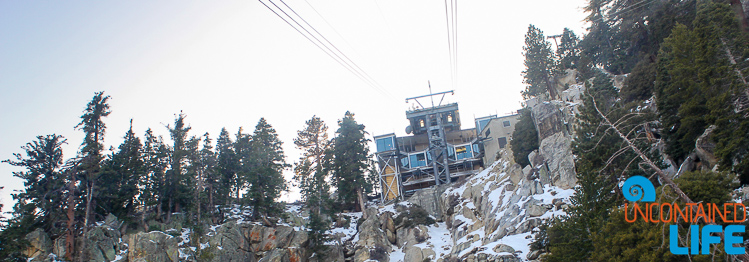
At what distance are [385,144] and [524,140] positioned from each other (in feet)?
83.9

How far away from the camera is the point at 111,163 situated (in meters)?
41.4

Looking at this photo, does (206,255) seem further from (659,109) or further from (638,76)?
(638,76)

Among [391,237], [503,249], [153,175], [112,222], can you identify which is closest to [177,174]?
[153,175]

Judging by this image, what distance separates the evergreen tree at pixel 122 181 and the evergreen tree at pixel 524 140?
129ft

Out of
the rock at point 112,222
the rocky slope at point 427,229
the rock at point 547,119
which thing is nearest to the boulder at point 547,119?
the rock at point 547,119

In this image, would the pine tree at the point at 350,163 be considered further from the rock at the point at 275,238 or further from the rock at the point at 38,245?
the rock at the point at 38,245

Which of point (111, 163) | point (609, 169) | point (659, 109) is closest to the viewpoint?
point (659, 109)

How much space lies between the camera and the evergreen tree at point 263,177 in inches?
1676

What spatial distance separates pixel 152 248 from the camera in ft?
109

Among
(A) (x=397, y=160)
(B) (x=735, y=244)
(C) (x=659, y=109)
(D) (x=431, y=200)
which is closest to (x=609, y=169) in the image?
(C) (x=659, y=109)

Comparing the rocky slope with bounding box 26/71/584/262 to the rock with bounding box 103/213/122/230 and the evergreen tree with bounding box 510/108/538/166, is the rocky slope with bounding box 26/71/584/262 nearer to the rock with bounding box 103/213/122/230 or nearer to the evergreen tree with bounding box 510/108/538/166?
the rock with bounding box 103/213/122/230

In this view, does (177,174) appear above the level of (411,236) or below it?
above

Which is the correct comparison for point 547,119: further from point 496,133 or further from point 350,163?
point 350,163

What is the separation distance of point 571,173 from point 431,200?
21503 millimetres
